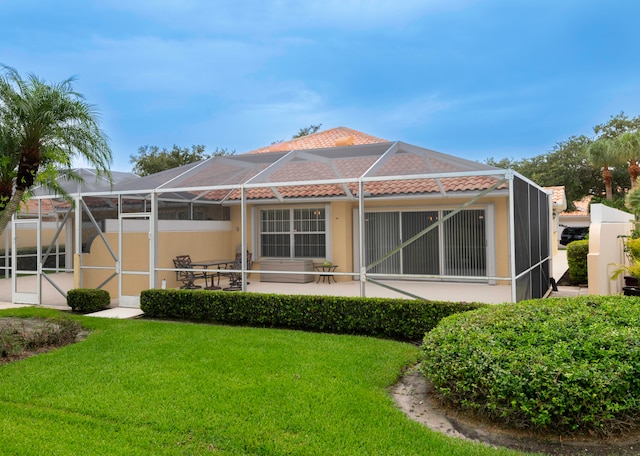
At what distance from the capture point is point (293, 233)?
15438 mm

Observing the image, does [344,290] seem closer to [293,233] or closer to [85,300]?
[293,233]

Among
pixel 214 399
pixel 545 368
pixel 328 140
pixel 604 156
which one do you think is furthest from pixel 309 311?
pixel 604 156

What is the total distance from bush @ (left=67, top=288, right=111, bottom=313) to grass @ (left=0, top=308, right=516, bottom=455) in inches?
134

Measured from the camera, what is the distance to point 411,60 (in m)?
15.9

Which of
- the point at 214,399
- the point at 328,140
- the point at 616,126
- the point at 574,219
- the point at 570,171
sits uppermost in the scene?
the point at 616,126

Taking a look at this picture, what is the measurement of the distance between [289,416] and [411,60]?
14.0m

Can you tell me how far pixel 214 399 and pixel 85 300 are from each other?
23.9 ft

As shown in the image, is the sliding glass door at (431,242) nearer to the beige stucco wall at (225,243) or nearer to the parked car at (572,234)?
the beige stucco wall at (225,243)

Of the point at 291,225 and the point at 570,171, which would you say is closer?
the point at 291,225

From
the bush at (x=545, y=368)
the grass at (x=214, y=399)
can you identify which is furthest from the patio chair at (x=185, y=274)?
the bush at (x=545, y=368)

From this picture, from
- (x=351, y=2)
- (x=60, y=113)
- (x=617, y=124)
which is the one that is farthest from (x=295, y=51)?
(x=617, y=124)

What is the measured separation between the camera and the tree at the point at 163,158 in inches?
1237

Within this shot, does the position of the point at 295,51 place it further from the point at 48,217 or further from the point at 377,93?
the point at 48,217

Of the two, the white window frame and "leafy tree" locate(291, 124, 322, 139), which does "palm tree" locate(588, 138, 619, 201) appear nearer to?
"leafy tree" locate(291, 124, 322, 139)
